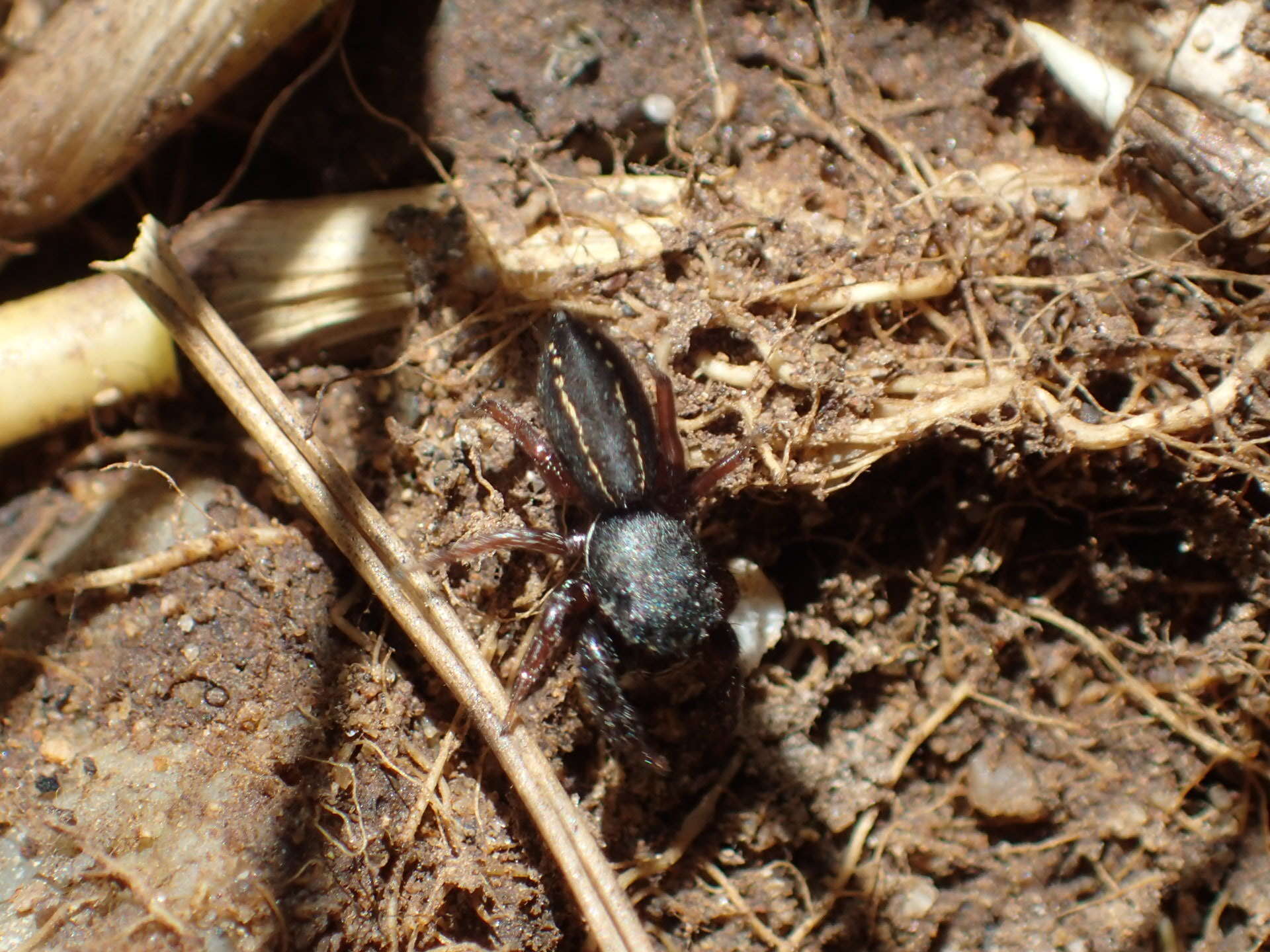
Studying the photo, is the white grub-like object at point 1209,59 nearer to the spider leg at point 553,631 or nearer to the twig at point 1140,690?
the twig at point 1140,690

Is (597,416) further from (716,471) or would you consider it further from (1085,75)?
(1085,75)

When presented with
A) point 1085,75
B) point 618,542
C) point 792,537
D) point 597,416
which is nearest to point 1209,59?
point 1085,75

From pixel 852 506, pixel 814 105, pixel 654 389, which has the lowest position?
pixel 852 506

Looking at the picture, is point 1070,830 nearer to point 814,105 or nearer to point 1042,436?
point 1042,436

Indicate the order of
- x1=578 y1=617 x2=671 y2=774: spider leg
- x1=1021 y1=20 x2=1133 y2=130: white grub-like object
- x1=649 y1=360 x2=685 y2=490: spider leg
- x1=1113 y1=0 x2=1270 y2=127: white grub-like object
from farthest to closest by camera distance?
x1=1021 y1=20 x2=1133 y2=130: white grub-like object → x1=1113 y1=0 x2=1270 y2=127: white grub-like object → x1=649 y1=360 x2=685 y2=490: spider leg → x1=578 y1=617 x2=671 y2=774: spider leg

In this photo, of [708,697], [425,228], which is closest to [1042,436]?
[708,697]

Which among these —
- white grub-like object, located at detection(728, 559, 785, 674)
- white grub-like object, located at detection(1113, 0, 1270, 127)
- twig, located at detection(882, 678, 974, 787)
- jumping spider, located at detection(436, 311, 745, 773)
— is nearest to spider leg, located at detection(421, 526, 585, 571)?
jumping spider, located at detection(436, 311, 745, 773)

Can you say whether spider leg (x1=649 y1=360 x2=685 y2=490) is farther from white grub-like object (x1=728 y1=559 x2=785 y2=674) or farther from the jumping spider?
white grub-like object (x1=728 y1=559 x2=785 y2=674)

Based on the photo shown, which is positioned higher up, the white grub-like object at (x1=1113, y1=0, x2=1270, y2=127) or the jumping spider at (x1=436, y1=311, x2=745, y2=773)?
the white grub-like object at (x1=1113, y1=0, x2=1270, y2=127)
